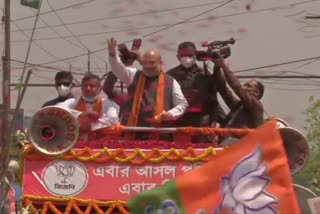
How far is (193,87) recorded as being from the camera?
8.83 m

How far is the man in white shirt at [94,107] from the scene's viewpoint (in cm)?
827

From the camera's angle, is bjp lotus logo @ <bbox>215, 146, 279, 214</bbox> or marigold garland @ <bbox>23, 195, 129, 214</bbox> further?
marigold garland @ <bbox>23, 195, 129, 214</bbox>

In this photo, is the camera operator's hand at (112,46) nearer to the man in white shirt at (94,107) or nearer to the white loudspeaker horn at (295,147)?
the man in white shirt at (94,107)

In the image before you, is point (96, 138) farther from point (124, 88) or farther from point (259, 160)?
point (259, 160)

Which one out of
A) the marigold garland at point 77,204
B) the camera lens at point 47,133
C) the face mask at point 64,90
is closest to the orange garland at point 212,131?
the marigold garland at point 77,204

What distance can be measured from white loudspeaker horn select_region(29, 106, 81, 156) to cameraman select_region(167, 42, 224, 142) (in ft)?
3.69

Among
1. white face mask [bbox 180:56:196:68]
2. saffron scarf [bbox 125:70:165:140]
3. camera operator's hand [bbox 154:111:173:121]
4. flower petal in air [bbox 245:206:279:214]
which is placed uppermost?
white face mask [bbox 180:56:196:68]

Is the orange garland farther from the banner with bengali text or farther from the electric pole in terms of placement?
the electric pole

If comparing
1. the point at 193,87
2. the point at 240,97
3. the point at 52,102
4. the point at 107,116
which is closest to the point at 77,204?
the point at 107,116

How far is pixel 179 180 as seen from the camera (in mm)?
5125

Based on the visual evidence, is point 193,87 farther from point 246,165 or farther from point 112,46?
point 246,165

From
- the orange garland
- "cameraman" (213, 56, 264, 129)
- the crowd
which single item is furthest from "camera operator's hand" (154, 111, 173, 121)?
"cameraman" (213, 56, 264, 129)

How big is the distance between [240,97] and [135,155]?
1103mm

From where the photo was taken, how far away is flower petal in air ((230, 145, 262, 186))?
5.13 meters
